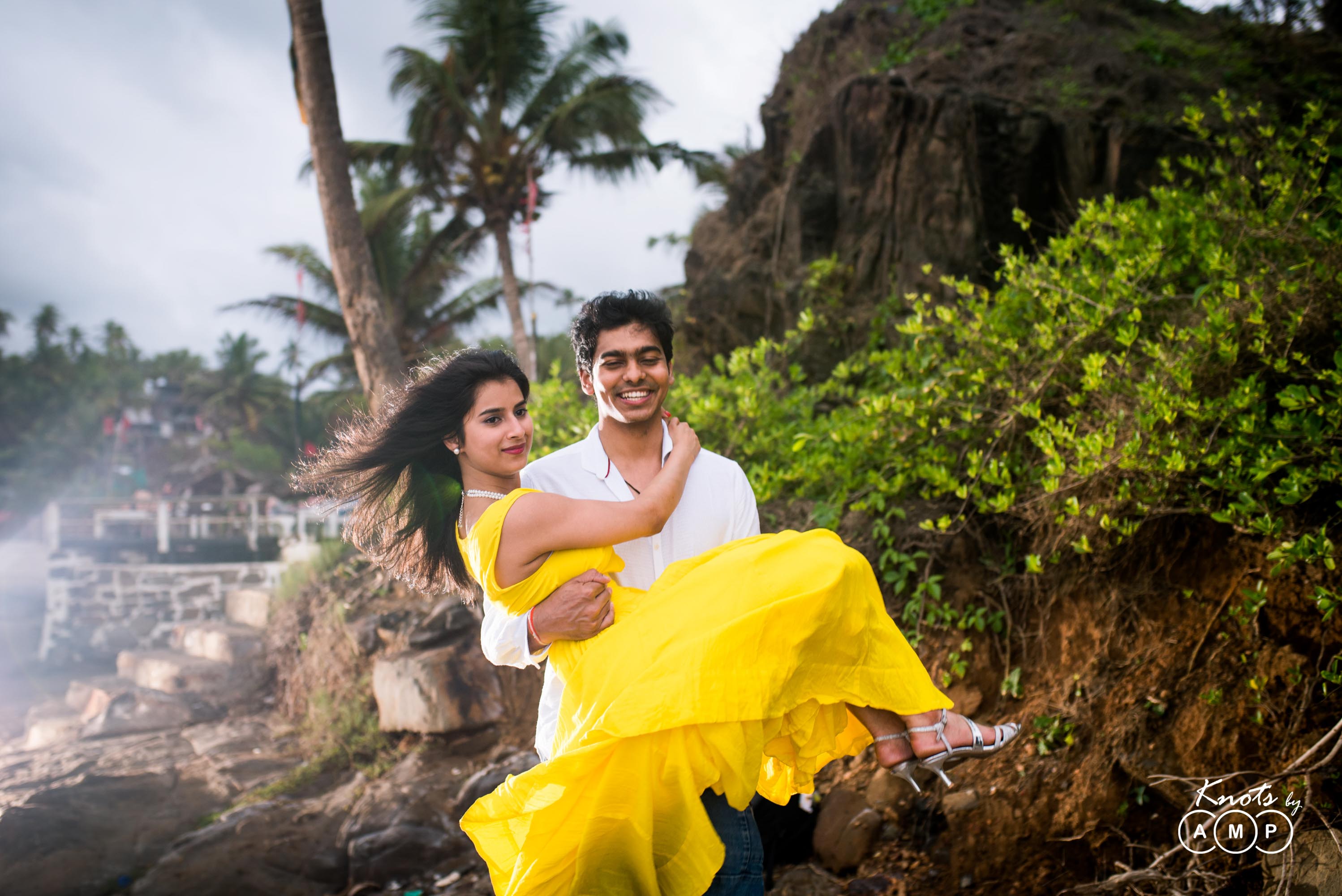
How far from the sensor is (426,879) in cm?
500

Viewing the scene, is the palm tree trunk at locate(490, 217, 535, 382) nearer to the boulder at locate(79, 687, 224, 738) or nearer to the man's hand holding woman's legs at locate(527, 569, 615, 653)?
the boulder at locate(79, 687, 224, 738)

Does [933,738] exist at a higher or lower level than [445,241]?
lower

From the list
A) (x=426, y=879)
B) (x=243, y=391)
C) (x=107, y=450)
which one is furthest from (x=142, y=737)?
(x=107, y=450)

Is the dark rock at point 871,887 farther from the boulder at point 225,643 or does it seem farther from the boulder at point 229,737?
the boulder at point 225,643

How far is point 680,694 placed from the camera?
1.88m

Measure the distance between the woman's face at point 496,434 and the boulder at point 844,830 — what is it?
8.36 ft

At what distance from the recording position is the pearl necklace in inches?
99.3

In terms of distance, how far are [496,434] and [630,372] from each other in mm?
522

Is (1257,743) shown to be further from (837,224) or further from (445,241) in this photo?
(445,241)

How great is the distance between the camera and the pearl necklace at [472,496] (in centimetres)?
252

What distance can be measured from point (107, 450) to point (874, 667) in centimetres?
4936

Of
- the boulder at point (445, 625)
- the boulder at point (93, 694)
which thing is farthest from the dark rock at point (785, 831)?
the boulder at point (93, 694)

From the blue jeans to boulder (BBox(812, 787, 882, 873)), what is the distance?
1.73m

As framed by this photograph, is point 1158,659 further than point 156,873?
No
